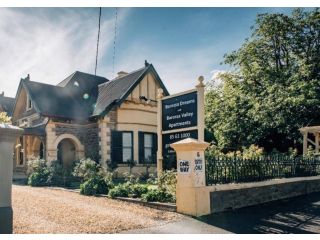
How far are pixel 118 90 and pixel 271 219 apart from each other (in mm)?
13325

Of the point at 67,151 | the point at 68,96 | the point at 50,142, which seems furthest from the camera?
the point at 68,96

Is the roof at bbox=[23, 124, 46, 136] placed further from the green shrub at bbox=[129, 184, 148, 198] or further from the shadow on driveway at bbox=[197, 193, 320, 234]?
the shadow on driveway at bbox=[197, 193, 320, 234]

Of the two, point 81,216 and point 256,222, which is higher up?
point 81,216

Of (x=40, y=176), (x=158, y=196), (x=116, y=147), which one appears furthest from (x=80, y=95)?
(x=158, y=196)

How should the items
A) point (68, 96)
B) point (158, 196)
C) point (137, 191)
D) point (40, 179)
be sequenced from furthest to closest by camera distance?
point (68, 96) < point (40, 179) < point (137, 191) < point (158, 196)

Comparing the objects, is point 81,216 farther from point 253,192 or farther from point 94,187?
point 253,192

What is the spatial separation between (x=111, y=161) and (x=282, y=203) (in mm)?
9936

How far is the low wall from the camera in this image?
28.3 feet

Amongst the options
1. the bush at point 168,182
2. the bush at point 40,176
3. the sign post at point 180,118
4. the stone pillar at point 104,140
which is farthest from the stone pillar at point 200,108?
the stone pillar at point 104,140

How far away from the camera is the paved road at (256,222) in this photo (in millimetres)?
6801

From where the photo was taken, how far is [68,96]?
20391 mm

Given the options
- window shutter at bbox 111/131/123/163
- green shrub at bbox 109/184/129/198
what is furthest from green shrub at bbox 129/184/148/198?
window shutter at bbox 111/131/123/163

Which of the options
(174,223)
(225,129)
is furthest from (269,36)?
(174,223)

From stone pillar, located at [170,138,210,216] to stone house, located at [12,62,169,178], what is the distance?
A: 9.78 meters
